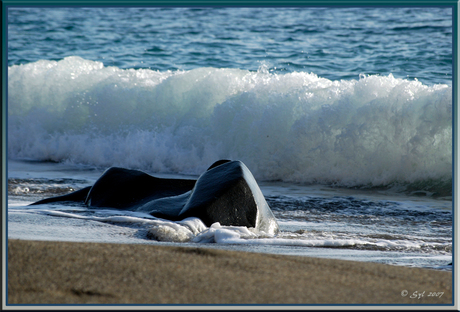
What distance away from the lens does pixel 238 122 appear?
7.34m

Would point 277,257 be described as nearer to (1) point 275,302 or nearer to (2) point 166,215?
(1) point 275,302

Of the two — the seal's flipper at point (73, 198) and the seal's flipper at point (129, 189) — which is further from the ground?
the seal's flipper at point (129, 189)

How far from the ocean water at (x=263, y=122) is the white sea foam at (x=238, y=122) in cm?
2

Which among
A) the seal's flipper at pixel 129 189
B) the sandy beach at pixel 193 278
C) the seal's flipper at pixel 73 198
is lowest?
the seal's flipper at pixel 73 198

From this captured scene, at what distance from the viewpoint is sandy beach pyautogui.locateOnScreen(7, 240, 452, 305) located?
1.84 m

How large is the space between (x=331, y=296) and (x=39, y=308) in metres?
1.08

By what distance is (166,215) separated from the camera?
3633mm

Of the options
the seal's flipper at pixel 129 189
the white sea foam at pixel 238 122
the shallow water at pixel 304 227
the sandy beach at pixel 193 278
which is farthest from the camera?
the white sea foam at pixel 238 122

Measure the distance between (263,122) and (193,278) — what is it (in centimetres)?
519

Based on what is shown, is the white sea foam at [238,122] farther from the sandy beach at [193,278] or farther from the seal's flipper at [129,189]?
the sandy beach at [193,278]

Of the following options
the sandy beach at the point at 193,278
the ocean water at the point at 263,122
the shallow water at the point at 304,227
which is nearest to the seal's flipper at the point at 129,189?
the shallow water at the point at 304,227

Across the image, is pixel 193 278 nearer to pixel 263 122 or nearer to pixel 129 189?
pixel 129 189

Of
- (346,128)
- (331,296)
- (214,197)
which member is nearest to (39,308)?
(331,296)

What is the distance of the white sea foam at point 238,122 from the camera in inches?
242
